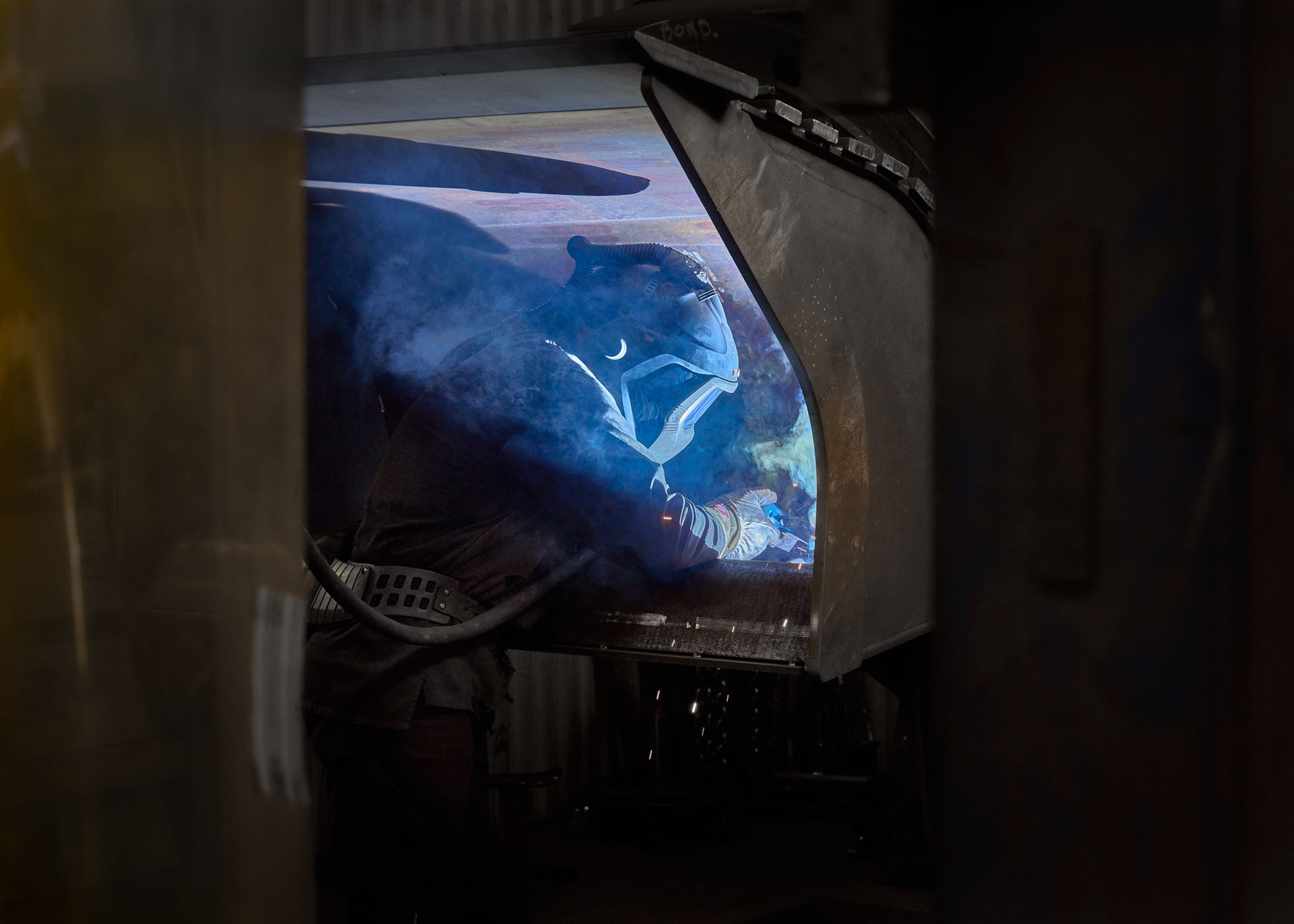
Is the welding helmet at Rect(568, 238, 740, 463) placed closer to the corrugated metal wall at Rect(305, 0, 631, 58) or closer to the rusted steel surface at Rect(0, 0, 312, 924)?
the rusted steel surface at Rect(0, 0, 312, 924)

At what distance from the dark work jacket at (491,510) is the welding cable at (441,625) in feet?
0.14

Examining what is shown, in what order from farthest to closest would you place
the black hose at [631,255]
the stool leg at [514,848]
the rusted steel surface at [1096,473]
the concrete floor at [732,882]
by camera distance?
the concrete floor at [732,882], the stool leg at [514,848], the black hose at [631,255], the rusted steel surface at [1096,473]

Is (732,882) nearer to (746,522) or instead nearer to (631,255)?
(746,522)

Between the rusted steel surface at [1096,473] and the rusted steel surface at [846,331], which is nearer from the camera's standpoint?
the rusted steel surface at [1096,473]

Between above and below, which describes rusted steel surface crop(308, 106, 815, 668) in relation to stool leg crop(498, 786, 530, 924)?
above

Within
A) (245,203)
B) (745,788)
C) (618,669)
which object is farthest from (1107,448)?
(745,788)

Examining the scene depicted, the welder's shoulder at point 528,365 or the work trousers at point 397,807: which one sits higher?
the welder's shoulder at point 528,365

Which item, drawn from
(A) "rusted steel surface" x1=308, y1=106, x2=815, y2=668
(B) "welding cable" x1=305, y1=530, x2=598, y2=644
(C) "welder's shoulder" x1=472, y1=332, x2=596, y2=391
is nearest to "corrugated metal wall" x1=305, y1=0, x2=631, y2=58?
(A) "rusted steel surface" x1=308, y1=106, x2=815, y2=668

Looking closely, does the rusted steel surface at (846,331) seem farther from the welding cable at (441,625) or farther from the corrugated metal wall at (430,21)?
the corrugated metal wall at (430,21)

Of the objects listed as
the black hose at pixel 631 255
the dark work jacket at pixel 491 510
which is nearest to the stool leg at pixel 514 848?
the dark work jacket at pixel 491 510

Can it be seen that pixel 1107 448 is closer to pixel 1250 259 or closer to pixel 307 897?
pixel 1250 259

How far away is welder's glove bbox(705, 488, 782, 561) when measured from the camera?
3072 millimetres

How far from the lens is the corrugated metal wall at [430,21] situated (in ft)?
18.7

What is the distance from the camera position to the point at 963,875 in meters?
0.93
